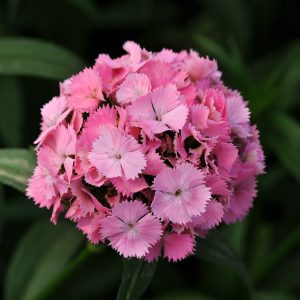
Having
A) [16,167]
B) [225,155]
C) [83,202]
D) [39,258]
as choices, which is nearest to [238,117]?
[225,155]

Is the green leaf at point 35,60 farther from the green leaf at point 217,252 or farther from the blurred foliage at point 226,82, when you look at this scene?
the green leaf at point 217,252

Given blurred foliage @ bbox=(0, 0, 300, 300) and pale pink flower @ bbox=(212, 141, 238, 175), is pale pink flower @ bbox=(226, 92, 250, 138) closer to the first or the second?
pale pink flower @ bbox=(212, 141, 238, 175)

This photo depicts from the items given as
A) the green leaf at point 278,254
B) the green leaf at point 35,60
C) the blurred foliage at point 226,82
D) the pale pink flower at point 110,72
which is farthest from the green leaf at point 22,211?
the pale pink flower at point 110,72

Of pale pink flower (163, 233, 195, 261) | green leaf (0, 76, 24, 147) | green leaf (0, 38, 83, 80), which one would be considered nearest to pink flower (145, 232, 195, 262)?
pale pink flower (163, 233, 195, 261)

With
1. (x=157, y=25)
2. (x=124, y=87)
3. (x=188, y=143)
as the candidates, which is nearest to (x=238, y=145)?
(x=188, y=143)

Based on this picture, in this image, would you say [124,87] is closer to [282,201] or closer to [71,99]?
[71,99]

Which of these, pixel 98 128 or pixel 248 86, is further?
pixel 248 86
